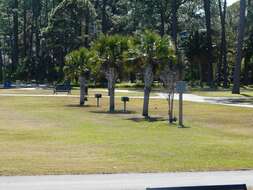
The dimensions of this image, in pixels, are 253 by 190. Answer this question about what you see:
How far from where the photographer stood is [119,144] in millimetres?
19188

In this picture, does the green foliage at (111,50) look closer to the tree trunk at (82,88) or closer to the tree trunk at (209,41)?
the tree trunk at (82,88)

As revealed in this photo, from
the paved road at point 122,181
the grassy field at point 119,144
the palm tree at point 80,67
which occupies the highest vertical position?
the palm tree at point 80,67

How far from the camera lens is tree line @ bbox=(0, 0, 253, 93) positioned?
273ft

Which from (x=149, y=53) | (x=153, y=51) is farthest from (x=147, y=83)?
(x=153, y=51)

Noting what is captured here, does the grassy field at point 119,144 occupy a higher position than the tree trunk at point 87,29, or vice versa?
the tree trunk at point 87,29

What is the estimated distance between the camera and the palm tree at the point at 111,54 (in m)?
37.9

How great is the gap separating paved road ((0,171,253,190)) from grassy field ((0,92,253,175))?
0.70 metres

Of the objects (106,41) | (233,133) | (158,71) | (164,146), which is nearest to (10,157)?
(164,146)

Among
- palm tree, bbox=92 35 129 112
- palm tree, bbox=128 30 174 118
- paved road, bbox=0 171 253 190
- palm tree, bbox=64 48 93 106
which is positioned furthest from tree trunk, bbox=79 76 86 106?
paved road, bbox=0 171 253 190

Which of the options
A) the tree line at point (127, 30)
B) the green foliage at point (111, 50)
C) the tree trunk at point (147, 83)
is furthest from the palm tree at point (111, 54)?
the tree line at point (127, 30)

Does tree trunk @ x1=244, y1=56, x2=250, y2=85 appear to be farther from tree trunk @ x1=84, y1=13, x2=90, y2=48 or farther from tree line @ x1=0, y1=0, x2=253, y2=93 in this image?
tree trunk @ x1=84, y1=13, x2=90, y2=48

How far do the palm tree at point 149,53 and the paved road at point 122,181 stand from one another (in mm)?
20304

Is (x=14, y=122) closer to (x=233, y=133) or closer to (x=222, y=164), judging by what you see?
(x=233, y=133)

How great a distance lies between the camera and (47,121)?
96.7 feet
